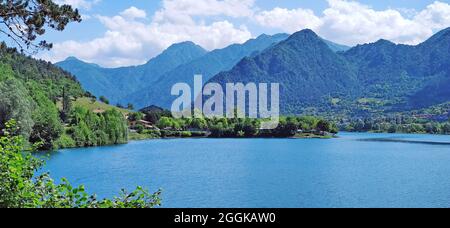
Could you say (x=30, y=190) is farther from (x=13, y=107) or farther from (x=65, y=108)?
(x=65, y=108)

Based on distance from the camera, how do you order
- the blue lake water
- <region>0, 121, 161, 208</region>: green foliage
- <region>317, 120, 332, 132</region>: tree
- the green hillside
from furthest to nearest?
<region>317, 120, 332, 132</region>: tree → the green hillside → the blue lake water → <region>0, 121, 161, 208</region>: green foliage

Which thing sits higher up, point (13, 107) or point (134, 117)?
point (134, 117)

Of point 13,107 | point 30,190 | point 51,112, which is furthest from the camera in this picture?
point 51,112

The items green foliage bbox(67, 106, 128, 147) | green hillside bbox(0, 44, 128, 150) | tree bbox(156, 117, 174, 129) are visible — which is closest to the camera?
green hillside bbox(0, 44, 128, 150)

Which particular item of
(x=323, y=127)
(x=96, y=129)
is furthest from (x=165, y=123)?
(x=96, y=129)

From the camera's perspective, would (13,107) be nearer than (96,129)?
Yes

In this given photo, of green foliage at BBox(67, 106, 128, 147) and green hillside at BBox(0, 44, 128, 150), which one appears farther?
green foliage at BBox(67, 106, 128, 147)

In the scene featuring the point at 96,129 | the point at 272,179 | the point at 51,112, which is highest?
the point at 51,112

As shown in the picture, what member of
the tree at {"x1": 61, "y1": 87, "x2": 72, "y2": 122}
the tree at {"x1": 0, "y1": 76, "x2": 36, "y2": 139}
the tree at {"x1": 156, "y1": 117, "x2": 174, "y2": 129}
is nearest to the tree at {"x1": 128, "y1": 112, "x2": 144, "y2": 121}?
the tree at {"x1": 156, "y1": 117, "x2": 174, "y2": 129}

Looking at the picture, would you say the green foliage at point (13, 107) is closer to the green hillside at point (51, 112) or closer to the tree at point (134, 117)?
the green hillside at point (51, 112)

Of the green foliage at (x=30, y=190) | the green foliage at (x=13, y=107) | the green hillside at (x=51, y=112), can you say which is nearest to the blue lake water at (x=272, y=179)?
the green foliage at (x=13, y=107)

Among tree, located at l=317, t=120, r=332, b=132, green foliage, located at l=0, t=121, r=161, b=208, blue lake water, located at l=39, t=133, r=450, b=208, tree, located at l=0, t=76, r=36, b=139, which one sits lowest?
blue lake water, located at l=39, t=133, r=450, b=208

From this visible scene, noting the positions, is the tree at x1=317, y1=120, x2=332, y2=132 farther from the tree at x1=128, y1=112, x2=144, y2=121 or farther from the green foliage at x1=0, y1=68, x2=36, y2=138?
the green foliage at x1=0, y1=68, x2=36, y2=138

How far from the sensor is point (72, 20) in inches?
702
